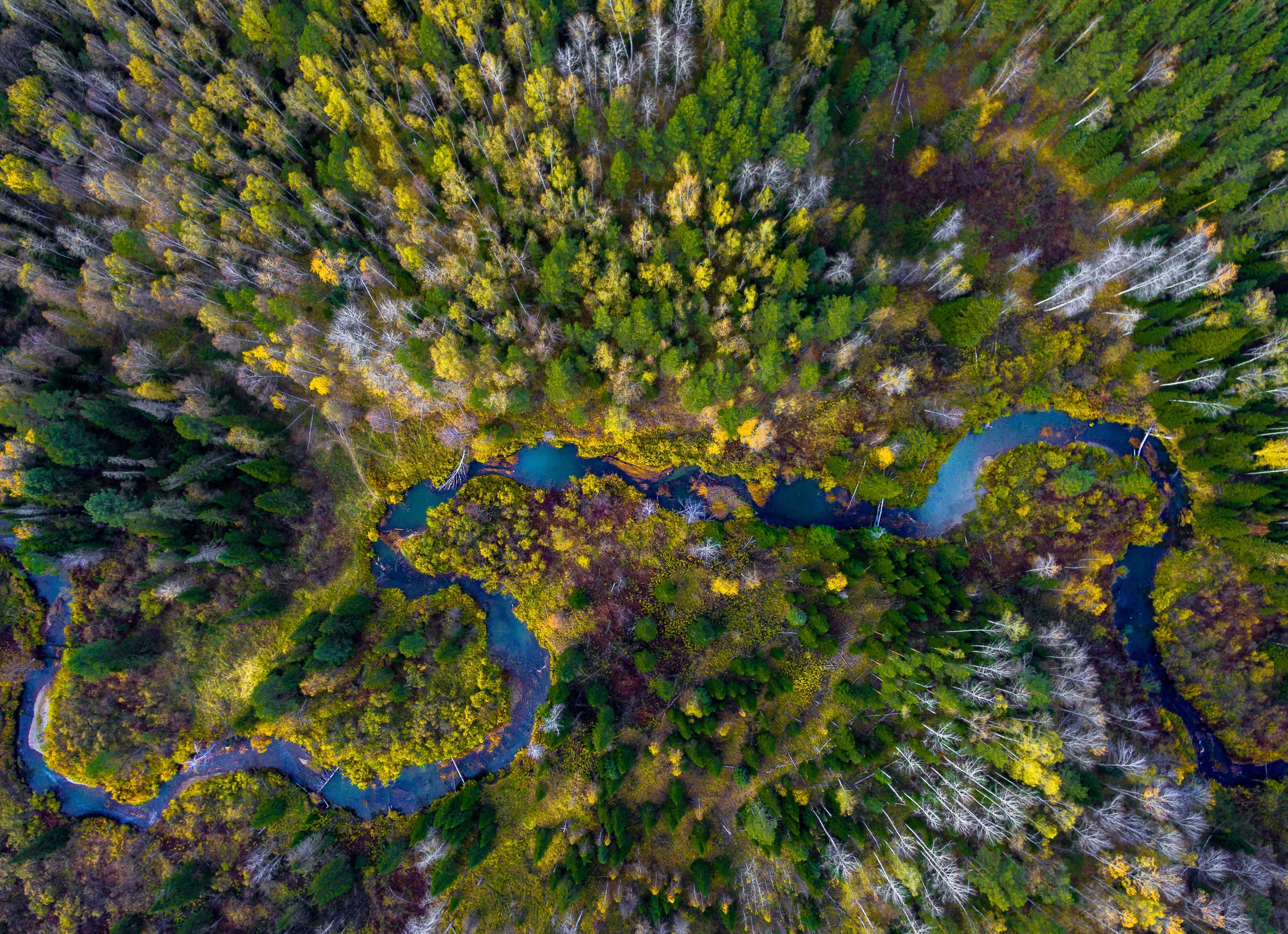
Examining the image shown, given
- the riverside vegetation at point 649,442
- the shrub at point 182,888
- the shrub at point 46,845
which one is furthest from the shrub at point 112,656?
the shrub at point 182,888

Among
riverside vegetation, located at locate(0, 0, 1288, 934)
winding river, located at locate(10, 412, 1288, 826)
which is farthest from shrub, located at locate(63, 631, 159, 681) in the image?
winding river, located at locate(10, 412, 1288, 826)

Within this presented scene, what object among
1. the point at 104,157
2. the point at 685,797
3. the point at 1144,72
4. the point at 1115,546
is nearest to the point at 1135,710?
the point at 1115,546

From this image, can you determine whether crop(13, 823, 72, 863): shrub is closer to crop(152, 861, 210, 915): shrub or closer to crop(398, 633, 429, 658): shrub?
crop(152, 861, 210, 915): shrub

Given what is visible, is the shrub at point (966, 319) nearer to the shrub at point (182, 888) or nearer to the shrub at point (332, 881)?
the shrub at point (332, 881)

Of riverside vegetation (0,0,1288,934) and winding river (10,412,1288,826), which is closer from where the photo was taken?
riverside vegetation (0,0,1288,934)

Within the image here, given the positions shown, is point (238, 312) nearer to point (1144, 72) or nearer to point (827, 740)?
point (827, 740)
